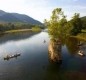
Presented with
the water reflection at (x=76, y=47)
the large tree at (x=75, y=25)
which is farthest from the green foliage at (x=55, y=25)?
the large tree at (x=75, y=25)

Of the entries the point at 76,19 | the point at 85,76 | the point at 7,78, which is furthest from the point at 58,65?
the point at 76,19

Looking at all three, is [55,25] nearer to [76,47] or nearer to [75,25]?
[76,47]

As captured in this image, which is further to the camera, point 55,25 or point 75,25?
point 75,25

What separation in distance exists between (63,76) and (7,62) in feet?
110

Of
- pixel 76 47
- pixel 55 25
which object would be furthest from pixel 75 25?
pixel 55 25

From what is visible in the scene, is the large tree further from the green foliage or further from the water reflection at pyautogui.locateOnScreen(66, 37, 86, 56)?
the green foliage

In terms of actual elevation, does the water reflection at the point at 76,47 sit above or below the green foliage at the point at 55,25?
below

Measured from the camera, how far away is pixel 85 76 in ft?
203

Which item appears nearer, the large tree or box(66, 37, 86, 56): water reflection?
box(66, 37, 86, 56): water reflection

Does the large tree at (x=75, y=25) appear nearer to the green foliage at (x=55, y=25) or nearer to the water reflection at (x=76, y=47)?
the water reflection at (x=76, y=47)

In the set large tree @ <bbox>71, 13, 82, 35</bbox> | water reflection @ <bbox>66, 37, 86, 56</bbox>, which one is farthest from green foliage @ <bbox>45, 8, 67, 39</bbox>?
large tree @ <bbox>71, 13, 82, 35</bbox>

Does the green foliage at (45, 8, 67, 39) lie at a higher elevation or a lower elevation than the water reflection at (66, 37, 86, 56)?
higher

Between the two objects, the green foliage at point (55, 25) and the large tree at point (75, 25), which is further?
the large tree at point (75, 25)

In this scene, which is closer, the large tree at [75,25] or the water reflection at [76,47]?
the water reflection at [76,47]
